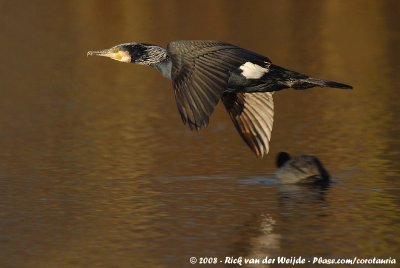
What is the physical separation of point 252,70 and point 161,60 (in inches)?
29.5

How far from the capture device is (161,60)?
431 inches

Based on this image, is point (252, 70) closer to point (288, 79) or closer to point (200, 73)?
point (288, 79)

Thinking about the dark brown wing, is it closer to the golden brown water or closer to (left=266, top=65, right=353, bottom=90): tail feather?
the golden brown water

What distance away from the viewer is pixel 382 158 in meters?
13.2

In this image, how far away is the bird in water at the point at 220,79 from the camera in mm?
10117

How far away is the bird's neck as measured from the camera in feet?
35.8

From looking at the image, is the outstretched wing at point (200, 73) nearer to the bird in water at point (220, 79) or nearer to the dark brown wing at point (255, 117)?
the bird in water at point (220, 79)

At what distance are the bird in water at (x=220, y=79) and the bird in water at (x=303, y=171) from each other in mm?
263

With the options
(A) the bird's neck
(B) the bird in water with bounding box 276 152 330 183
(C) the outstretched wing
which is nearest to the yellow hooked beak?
(A) the bird's neck

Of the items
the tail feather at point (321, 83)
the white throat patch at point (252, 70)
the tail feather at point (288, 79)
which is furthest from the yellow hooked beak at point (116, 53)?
the tail feather at point (321, 83)

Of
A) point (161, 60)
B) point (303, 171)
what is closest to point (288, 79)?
point (303, 171)

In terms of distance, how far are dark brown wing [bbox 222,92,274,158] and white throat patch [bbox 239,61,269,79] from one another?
0.88 m

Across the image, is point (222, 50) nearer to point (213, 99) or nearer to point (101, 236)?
point (213, 99)

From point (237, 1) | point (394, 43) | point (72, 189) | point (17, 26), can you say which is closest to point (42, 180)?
point (72, 189)
